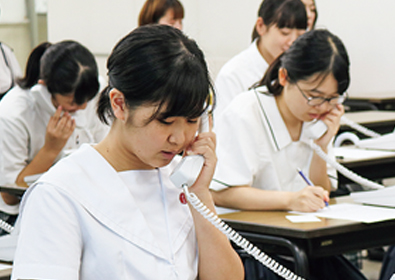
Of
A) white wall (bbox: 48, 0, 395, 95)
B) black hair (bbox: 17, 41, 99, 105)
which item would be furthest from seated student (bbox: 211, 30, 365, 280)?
white wall (bbox: 48, 0, 395, 95)

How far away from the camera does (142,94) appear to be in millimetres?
1256

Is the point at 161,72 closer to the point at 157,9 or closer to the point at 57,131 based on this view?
the point at 57,131

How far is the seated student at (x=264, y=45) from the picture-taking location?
139 inches

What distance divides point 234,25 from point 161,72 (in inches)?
229

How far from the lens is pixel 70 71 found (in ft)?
9.64

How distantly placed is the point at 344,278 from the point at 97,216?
1216 millimetres

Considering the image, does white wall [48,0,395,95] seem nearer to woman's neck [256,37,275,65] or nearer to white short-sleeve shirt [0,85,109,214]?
woman's neck [256,37,275,65]

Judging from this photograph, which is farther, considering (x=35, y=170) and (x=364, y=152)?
(x=364, y=152)

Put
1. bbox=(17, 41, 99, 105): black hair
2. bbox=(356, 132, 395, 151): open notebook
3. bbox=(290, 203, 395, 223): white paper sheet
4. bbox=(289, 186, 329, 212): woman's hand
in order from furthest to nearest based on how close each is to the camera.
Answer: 1. bbox=(356, 132, 395, 151): open notebook
2. bbox=(17, 41, 99, 105): black hair
3. bbox=(289, 186, 329, 212): woman's hand
4. bbox=(290, 203, 395, 223): white paper sheet

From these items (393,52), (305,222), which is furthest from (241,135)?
(393,52)

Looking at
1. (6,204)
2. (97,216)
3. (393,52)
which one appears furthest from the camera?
(393,52)

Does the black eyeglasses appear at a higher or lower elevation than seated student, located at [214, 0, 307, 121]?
higher

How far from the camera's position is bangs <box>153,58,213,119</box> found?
4.08ft

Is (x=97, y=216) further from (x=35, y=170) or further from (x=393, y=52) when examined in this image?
(x=393, y=52)
